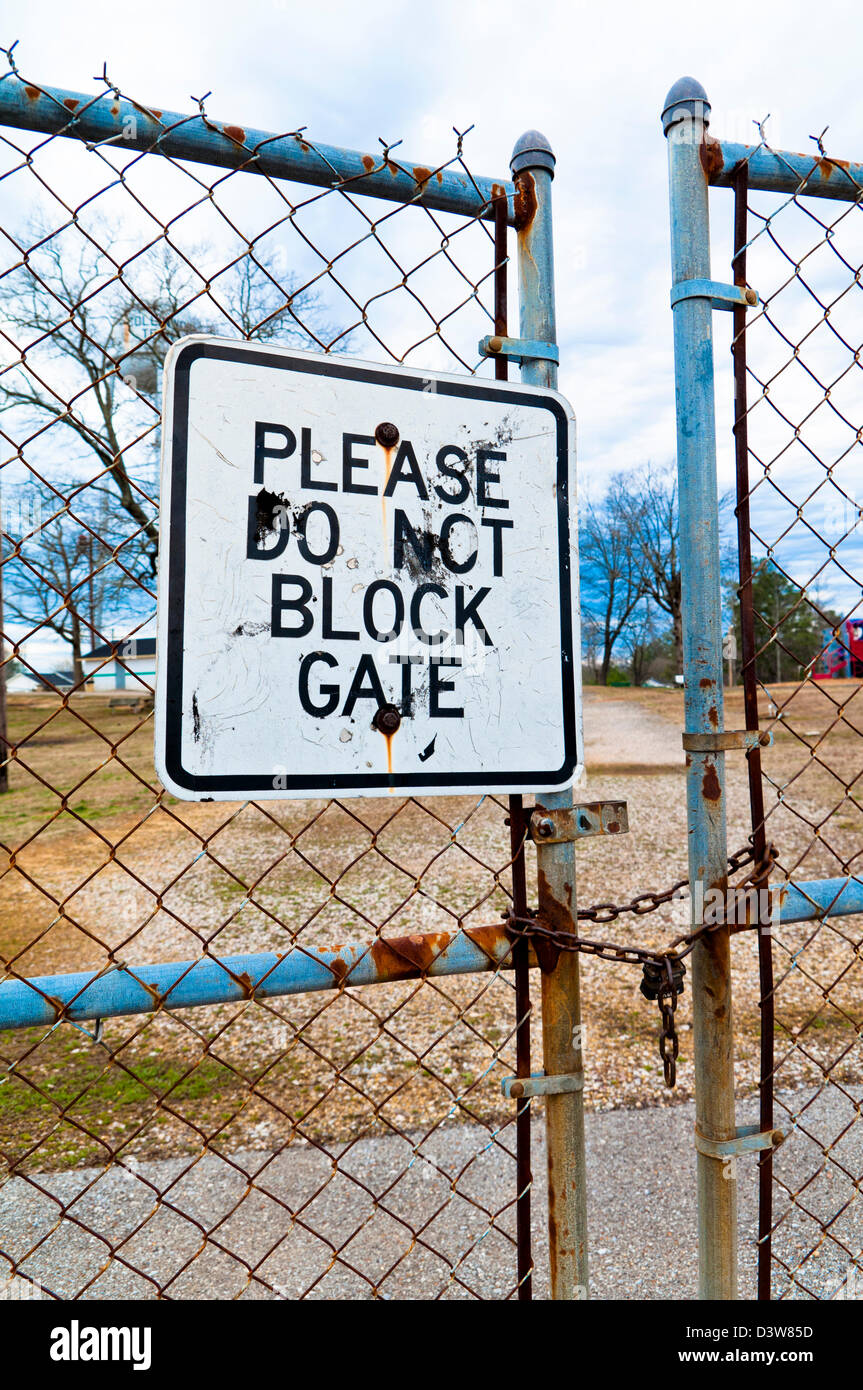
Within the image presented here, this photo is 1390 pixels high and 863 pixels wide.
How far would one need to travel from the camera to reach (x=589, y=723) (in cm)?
1898

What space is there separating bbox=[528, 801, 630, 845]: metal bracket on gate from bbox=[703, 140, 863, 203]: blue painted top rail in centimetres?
126

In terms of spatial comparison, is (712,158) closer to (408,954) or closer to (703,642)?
(703,642)

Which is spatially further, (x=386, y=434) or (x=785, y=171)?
(x=785, y=171)

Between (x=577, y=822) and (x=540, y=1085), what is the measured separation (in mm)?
470

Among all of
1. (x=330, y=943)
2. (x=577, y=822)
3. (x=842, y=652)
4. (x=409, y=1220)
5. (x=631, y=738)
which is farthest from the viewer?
(x=631, y=738)

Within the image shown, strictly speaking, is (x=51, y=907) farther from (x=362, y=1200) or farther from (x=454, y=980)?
(x=362, y=1200)

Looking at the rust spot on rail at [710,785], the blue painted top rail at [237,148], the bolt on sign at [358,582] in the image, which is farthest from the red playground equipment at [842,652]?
the blue painted top rail at [237,148]

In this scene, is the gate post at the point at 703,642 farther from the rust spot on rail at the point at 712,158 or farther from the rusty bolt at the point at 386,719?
the rusty bolt at the point at 386,719

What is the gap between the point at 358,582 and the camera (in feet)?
4.24

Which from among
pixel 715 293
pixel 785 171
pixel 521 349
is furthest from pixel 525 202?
pixel 785 171

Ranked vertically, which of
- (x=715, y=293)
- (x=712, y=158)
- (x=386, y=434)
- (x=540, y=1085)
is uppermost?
(x=712, y=158)

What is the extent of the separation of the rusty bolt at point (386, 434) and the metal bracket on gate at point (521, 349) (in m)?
0.26

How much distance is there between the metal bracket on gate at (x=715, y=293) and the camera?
1.53 m
